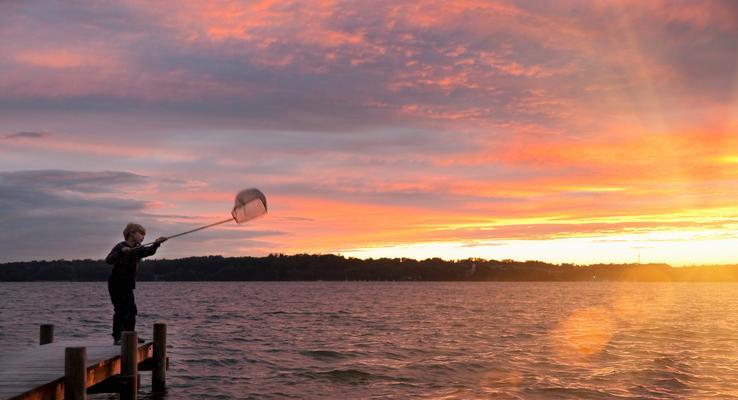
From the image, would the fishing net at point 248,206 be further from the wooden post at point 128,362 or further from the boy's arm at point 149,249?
the wooden post at point 128,362

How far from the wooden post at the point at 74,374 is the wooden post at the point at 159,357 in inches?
247

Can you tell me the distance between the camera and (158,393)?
21000 mm

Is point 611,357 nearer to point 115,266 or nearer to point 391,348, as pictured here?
point 391,348

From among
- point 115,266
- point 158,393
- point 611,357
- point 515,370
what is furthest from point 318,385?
point 611,357

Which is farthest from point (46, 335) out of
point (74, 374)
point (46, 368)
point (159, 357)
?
point (74, 374)

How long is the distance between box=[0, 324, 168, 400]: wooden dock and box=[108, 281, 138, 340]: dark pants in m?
0.61

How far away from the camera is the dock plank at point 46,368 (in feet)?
43.0

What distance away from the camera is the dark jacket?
600 inches

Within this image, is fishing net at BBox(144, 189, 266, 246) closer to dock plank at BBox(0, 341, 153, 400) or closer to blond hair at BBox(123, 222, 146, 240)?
blond hair at BBox(123, 222, 146, 240)

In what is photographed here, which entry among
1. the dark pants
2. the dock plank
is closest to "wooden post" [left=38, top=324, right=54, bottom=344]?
the dock plank

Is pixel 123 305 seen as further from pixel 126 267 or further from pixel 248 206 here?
pixel 248 206

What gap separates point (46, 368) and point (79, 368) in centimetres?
168

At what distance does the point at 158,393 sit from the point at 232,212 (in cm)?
774

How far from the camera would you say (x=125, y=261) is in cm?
1590
